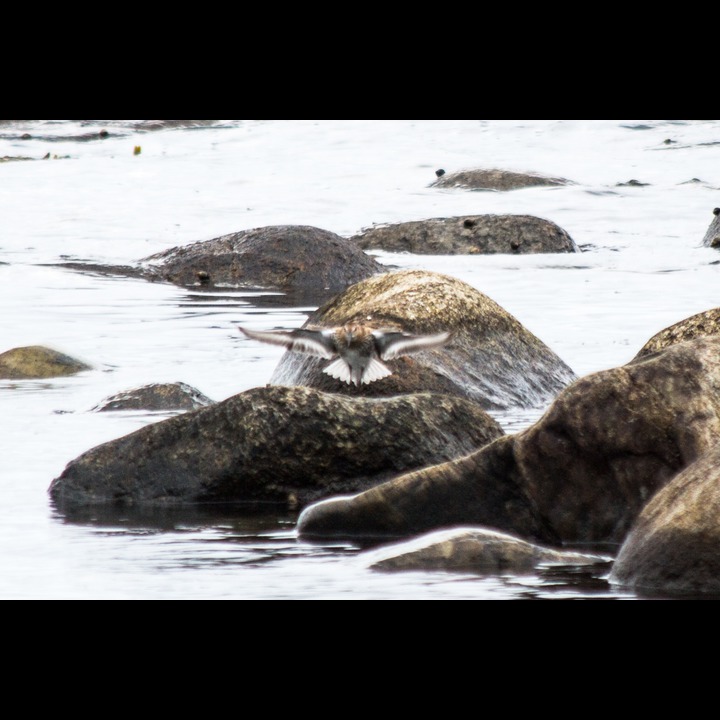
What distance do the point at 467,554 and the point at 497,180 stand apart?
21.7 metres

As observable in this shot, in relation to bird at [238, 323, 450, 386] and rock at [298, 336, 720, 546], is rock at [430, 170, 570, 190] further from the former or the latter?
rock at [298, 336, 720, 546]

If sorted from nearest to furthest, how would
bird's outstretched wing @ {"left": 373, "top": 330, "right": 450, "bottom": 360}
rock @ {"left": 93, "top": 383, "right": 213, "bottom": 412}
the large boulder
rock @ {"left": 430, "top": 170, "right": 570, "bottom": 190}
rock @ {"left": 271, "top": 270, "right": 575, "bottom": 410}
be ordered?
1. bird's outstretched wing @ {"left": 373, "top": 330, "right": 450, "bottom": 360}
2. rock @ {"left": 271, "top": 270, "right": 575, "bottom": 410}
3. rock @ {"left": 93, "top": 383, "right": 213, "bottom": 412}
4. the large boulder
5. rock @ {"left": 430, "top": 170, "right": 570, "bottom": 190}

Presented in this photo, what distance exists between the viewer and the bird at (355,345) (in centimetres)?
891

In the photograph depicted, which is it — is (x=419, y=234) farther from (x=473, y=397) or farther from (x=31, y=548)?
(x=31, y=548)

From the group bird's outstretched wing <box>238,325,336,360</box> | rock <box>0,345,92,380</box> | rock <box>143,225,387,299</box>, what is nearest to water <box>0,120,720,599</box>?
rock <box>0,345,92,380</box>

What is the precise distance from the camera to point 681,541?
5.60 meters

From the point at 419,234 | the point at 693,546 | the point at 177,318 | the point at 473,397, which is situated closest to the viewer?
the point at 693,546

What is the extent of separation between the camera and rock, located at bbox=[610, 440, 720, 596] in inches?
217

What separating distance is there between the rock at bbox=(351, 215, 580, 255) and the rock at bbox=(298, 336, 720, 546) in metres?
13.0

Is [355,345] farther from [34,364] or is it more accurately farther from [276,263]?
[276,263]

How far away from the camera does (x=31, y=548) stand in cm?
663

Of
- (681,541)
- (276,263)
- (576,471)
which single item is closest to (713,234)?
(276,263)

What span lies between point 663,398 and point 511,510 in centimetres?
88

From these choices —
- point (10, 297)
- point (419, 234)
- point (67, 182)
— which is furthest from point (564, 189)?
point (10, 297)
